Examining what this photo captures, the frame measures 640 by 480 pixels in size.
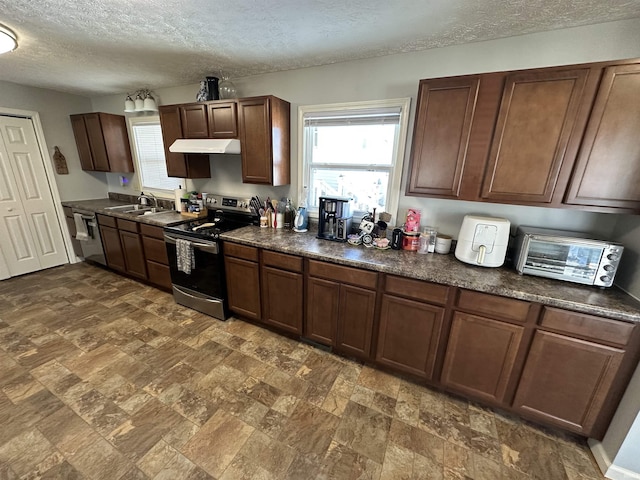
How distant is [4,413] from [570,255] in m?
3.69

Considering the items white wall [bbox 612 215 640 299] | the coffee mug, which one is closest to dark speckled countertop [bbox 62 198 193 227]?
the coffee mug

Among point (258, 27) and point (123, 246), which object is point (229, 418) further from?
point (123, 246)

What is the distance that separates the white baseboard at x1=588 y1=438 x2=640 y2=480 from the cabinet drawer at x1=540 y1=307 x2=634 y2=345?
0.69m

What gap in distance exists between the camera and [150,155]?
12.0 feet

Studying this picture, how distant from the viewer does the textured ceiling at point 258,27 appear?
4.66 ft

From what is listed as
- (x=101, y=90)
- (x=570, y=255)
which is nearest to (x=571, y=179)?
(x=570, y=255)

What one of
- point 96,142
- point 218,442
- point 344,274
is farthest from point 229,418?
point 96,142

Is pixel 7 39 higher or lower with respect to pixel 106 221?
higher

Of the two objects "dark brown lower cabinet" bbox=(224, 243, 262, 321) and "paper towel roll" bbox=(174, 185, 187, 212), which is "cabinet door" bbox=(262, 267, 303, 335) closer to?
"dark brown lower cabinet" bbox=(224, 243, 262, 321)

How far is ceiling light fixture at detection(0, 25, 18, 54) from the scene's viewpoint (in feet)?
5.71

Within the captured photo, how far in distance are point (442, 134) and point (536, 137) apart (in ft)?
1.70

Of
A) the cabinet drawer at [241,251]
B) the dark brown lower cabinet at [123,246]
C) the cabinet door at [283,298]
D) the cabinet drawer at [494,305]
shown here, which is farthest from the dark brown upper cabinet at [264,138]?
the cabinet drawer at [494,305]

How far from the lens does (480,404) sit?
70.7 inches

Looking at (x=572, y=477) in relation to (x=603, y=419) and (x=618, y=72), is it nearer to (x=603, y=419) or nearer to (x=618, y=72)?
(x=603, y=419)
